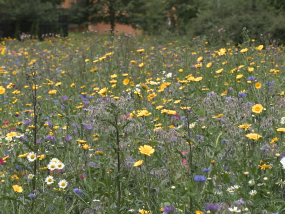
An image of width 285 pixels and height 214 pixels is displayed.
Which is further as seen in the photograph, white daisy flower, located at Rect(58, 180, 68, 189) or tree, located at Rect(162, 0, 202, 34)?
tree, located at Rect(162, 0, 202, 34)

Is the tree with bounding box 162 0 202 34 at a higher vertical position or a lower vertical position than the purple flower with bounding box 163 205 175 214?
higher

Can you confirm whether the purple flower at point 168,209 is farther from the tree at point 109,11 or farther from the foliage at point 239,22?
the tree at point 109,11

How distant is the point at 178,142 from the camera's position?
2.61 meters

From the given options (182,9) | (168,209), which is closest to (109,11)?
(182,9)

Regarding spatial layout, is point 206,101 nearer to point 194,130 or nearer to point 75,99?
point 194,130

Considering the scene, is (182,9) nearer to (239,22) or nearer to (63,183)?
(239,22)

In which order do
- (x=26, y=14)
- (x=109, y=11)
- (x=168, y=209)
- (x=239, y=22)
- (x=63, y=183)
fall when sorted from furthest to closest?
(x=109, y=11) → (x=26, y=14) → (x=239, y=22) → (x=63, y=183) → (x=168, y=209)

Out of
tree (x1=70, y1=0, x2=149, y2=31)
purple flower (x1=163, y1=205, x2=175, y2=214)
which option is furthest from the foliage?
tree (x1=70, y1=0, x2=149, y2=31)

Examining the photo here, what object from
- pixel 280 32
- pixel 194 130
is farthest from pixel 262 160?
pixel 280 32

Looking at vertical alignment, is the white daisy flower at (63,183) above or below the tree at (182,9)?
below

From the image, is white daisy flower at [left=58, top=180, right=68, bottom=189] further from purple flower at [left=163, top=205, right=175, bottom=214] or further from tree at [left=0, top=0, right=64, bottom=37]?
tree at [left=0, top=0, right=64, bottom=37]

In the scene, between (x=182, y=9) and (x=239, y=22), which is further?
(x=182, y=9)

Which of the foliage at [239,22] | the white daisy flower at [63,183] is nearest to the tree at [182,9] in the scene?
the foliage at [239,22]

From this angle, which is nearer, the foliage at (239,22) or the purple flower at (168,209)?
the purple flower at (168,209)
